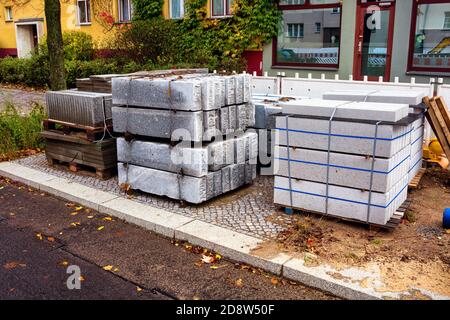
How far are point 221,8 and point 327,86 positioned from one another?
8016 millimetres

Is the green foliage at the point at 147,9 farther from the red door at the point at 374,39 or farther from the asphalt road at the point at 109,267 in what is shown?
the asphalt road at the point at 109,267

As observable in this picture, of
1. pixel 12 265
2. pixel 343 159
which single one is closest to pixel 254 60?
pixel 343 159

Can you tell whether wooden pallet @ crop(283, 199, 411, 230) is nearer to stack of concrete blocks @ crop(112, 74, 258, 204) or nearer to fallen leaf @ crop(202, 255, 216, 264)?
stack of concrete blocks @ crop(112, 74, 258, 204)

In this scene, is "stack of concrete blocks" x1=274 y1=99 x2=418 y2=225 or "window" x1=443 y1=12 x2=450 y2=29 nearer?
"stack of concrete blocks" x1=274 y1=99 x2=418 y2=225

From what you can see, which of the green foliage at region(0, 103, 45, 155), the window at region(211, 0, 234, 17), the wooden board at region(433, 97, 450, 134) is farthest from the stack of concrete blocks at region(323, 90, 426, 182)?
the window at region(211, 0, 234, 17)

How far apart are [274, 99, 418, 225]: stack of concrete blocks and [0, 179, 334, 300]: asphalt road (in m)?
1.32

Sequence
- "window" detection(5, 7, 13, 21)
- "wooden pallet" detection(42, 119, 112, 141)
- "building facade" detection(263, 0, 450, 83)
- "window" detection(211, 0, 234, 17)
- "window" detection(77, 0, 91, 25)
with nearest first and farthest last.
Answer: "wooden pallet" detection(42, 119, 112, 141), "building facade" detection(263, 0, 450, 83), "window" detection(211, 0, 234, 17), "window" detection(77, 0, 91, 25), "window" detection(5, 7, 13, 21)

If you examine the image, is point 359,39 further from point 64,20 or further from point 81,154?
point 64,20

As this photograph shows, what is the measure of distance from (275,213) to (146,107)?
7.05 ft

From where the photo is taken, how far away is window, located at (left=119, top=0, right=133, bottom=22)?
19156 millimetres

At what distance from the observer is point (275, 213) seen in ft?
18.9

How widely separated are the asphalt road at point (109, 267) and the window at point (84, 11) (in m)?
17.5
